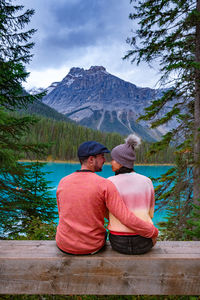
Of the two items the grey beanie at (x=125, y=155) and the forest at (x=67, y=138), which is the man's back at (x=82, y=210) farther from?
the forest at (x=67, y=138)

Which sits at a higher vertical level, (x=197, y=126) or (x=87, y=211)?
Result: (x=197, y=126)

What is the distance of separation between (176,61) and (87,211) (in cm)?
589

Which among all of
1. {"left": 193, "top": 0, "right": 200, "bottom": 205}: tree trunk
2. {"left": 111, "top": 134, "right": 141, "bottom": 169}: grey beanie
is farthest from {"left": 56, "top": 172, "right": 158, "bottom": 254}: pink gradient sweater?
{"left": 193, "top": 0, "right": 200, "bottom": 205}: tree trunk

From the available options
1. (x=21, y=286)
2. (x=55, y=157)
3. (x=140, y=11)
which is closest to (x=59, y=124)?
(x=55, y=157)

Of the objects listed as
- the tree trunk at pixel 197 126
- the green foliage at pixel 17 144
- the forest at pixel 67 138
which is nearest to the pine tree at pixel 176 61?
the tree trunk at pixel 197 126

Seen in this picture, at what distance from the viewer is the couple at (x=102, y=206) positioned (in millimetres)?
1803

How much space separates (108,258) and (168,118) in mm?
5949

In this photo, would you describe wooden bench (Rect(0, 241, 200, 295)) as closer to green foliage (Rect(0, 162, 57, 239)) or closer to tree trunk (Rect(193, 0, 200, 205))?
green foliage (Rect(0, 162, 57, 239))

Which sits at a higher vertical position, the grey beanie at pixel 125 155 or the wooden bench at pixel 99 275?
the grey beanie at pixel 125 155

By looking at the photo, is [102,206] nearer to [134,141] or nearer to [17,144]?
[134,141]

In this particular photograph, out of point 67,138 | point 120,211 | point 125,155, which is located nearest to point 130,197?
point 120,211

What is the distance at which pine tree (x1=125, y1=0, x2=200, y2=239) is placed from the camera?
6262 mm

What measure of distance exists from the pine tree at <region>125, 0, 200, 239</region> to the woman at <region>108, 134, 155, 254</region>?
4862mm

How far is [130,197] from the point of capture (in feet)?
6.13
